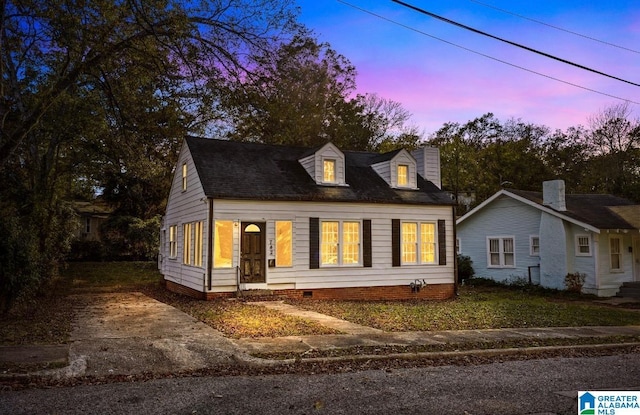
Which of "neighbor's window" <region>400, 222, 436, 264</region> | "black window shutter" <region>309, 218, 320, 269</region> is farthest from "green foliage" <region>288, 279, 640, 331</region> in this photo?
"neighbor's window" <region>400, 222, 436, 264</region>

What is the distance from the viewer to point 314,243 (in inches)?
672

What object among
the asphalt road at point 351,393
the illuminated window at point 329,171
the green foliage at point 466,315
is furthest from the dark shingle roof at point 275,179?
the asphalt road at point 351,393

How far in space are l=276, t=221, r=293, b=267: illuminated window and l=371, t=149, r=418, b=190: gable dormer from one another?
497cm

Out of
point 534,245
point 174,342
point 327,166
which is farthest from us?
point 534,245

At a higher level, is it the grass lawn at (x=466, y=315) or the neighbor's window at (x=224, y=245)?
the neighbor's window at (x=224, y=245)

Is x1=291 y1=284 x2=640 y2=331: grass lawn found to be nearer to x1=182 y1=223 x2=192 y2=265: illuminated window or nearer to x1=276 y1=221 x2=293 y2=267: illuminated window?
x1=276 y1=221 x2=293 y2=267: illuminated window

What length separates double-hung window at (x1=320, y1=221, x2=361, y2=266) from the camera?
17.5 meters

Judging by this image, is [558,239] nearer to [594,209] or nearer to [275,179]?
[594,209]

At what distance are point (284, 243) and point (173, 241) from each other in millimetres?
6199

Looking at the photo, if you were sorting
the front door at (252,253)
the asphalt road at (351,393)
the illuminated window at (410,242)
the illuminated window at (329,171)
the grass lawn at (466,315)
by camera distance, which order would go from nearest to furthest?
the asphalt road at (351,393)
the grass lawn at (466,315)
the front door at (252,253)
the illuminated window at (329,171)
the illuminated window at (410,242)

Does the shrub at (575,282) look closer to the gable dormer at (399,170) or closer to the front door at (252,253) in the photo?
the gable dormer at (399,170)

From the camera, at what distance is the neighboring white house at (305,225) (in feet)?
52.7

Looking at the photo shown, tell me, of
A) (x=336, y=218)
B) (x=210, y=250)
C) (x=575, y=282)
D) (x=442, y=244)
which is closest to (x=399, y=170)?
(x=442, y=244)

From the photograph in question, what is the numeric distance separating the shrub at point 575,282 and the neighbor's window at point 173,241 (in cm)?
1669
